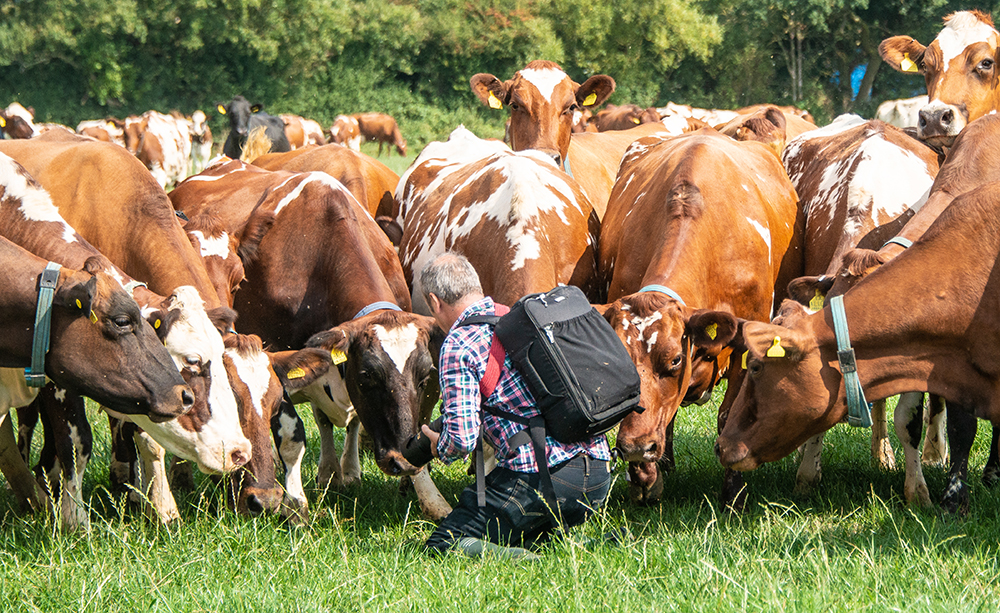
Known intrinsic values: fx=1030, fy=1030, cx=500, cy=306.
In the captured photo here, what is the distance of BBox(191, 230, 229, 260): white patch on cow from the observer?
20.8 feet

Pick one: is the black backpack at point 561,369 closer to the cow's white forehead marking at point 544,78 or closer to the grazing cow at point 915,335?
the grazing cow at point 915,335

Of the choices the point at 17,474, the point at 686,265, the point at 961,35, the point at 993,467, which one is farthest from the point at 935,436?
the point at 17,474

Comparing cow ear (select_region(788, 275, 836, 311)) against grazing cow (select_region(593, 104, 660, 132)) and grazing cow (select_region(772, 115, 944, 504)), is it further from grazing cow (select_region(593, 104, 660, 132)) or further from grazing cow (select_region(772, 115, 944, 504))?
grazing cow (select_region(593, 104, 660, 132))

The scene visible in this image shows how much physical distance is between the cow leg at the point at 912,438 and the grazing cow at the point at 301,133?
82.3ft

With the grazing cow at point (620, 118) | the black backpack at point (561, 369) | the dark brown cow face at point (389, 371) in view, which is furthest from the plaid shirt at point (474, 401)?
the grazing cow at point (620, 118)

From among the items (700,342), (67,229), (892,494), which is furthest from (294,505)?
(892,494)

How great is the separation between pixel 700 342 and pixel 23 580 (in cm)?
313

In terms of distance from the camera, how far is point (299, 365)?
516 cm

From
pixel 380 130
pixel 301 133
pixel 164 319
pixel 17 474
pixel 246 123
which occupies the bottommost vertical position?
pixel 380 130

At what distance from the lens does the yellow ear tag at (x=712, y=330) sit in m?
4.96

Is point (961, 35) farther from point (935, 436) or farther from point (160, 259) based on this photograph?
point (160, 259)

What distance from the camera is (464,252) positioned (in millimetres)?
6438

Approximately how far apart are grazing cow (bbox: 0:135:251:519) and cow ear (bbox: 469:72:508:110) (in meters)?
3.85

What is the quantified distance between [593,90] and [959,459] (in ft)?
18.9
